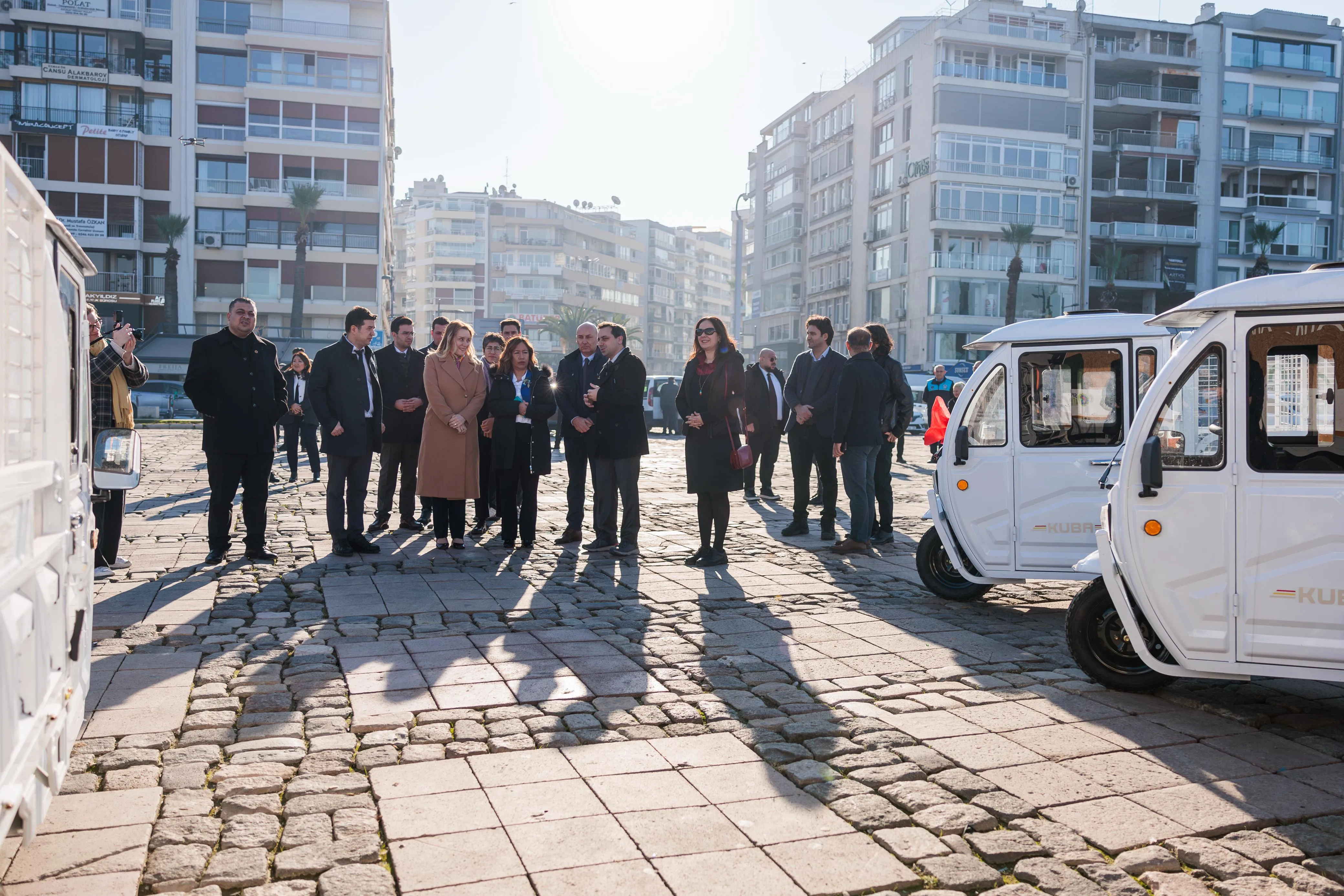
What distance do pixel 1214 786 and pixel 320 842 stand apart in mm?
3001

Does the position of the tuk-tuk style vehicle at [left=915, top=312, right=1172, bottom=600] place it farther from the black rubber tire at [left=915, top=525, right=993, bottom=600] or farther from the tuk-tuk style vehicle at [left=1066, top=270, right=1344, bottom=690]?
the tuk-tuk style vehicle at [left=1066, top=270, right=1344, bottom=690]

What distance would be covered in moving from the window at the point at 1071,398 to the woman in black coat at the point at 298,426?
1148 cm

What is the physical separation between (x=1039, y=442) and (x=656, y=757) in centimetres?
413

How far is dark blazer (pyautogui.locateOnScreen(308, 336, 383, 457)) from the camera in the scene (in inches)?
377

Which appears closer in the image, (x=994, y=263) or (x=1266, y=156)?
(x=994, y=263)

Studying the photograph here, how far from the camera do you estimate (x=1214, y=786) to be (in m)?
4.24

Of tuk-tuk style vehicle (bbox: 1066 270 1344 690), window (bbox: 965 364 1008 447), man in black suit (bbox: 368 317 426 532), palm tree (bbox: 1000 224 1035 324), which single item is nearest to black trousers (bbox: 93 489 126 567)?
man in black suit (bbox: 368 317 426 532)

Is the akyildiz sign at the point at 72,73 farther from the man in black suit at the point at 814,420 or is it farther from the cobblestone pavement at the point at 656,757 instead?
Result: the cobblestone pavement at the point at 656,757

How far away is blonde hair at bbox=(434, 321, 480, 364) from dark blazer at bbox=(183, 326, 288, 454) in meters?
1.56

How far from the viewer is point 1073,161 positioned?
63781 millimetres

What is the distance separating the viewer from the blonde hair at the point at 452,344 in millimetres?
10180

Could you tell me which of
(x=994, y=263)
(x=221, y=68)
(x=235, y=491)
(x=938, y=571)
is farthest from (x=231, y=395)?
(x=994, y=263)

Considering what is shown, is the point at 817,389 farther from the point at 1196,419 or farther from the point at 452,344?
the point at 1196,419

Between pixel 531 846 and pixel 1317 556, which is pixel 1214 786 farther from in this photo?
pixel 531 846
